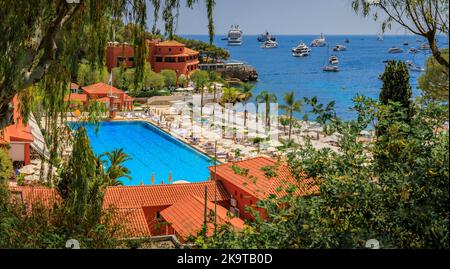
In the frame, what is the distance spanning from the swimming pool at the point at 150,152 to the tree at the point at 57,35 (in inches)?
787

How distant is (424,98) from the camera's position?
5578 mm

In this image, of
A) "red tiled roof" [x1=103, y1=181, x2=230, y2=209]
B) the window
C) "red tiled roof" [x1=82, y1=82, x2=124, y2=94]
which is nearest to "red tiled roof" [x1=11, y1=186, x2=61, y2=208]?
"red tiled roof" [x1=103, y1=181, x2=230, y2=209]

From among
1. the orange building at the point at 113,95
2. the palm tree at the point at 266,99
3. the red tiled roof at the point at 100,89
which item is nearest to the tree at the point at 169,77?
the orange building at the point at 113,95

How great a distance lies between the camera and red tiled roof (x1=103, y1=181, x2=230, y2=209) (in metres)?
18.9

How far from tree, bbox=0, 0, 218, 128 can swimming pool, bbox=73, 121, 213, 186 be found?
1999cm

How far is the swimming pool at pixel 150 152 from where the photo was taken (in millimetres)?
30125

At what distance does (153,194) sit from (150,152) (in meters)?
15.8

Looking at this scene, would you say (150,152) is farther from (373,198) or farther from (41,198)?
(373,198)

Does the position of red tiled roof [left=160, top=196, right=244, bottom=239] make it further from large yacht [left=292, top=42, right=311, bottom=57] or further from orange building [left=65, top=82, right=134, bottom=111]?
large yacht [left=292, top=42, right=311, bottom=57]

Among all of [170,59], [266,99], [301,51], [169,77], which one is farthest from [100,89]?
[301,51]

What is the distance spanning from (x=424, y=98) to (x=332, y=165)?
3.95 ft

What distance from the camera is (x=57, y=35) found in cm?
661
